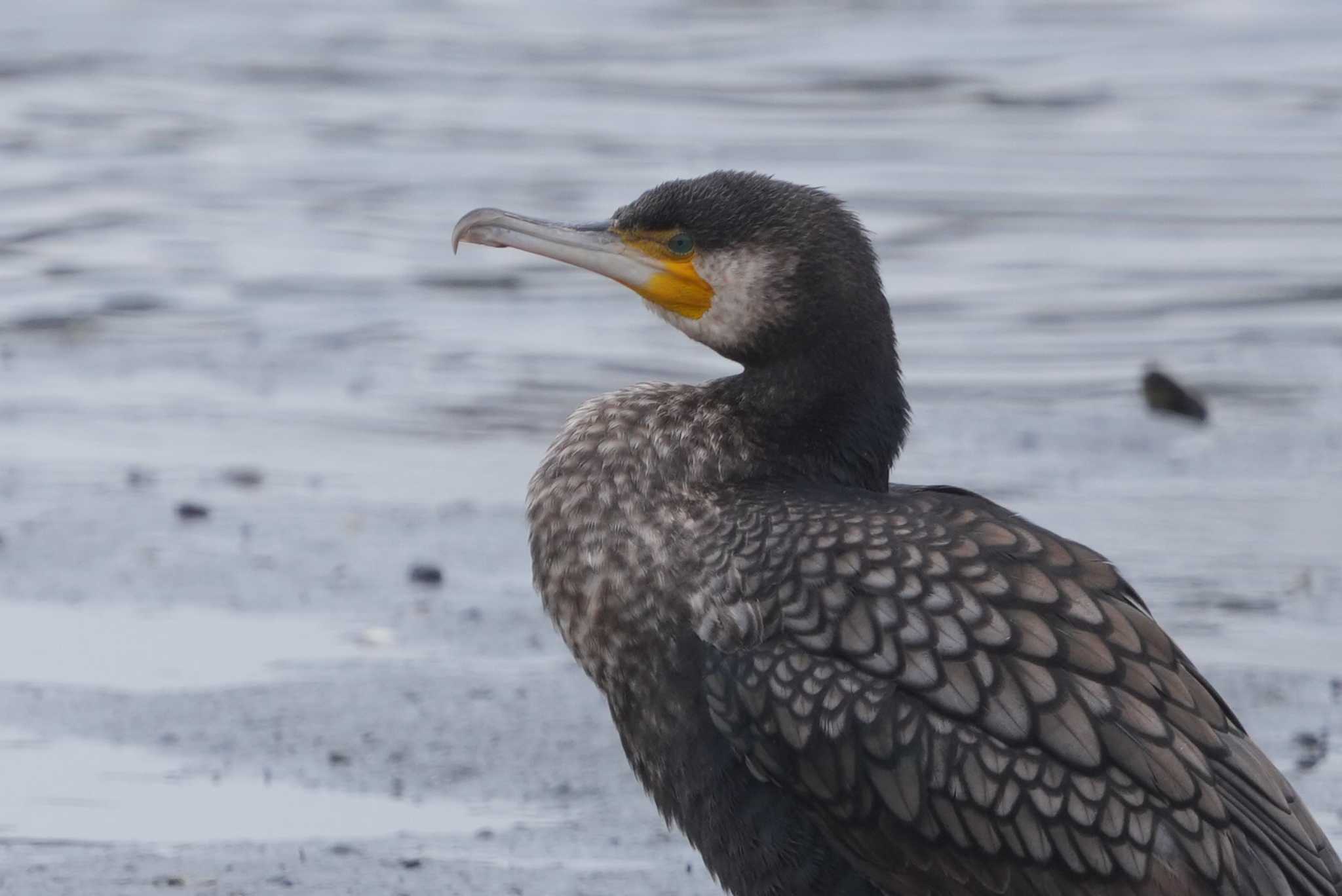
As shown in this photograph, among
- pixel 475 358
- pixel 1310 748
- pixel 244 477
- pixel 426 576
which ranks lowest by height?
pixel 475 358

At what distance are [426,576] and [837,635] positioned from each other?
2978 mm

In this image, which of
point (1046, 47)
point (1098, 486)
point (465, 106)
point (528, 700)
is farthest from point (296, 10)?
point (528, 700)

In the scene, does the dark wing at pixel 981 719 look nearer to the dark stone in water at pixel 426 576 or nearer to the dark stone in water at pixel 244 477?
the dark stone in water at pixel 426 576

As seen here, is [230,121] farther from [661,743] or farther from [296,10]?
[661,743]

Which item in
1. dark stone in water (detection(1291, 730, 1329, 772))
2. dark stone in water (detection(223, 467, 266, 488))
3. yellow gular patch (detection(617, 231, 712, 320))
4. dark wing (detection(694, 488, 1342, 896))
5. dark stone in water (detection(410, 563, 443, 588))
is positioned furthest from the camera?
dark stone in water (detection(223, 467, 266, 488))

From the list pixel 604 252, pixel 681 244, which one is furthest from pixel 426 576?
pixel 681 244

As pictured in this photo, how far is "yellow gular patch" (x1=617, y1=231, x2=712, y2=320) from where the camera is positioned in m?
4.73

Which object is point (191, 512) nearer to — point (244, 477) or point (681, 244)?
point (244, 477)

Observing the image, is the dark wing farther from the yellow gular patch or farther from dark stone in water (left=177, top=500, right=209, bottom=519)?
dark stone in water (left=177, top=500, right=209, bottom=519)

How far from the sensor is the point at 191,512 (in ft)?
24.8

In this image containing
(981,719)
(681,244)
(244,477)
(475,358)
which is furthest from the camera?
(475,358)

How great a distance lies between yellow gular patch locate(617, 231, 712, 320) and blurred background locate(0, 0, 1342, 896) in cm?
124

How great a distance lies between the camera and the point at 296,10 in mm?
18078

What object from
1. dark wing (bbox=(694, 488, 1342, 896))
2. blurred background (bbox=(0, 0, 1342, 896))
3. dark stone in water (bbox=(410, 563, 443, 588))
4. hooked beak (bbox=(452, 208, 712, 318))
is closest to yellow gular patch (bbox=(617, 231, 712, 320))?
hooked beak (bbox=(452, 208, 712, 318))
